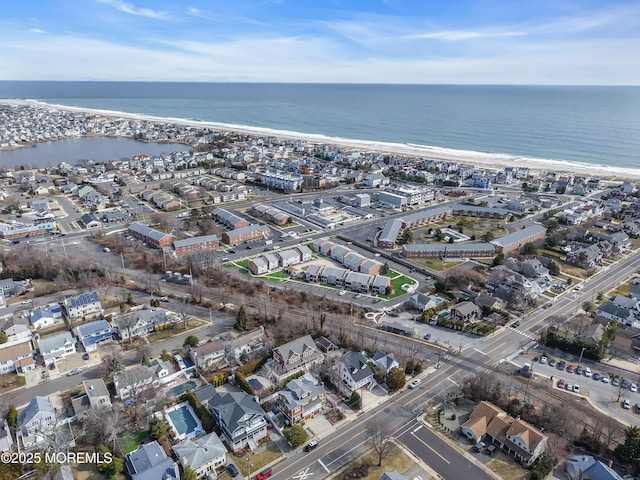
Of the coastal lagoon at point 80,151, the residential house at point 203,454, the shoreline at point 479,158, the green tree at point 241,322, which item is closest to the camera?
the residential house at point 203,454

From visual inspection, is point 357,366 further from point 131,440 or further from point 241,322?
point 131,440

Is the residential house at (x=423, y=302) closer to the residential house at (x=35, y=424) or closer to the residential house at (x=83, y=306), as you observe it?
the residential house at (x=35, y=424)

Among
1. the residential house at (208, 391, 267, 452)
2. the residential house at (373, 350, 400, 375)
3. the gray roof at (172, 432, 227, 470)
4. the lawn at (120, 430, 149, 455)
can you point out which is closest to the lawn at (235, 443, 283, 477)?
the residential house at (208, 391, 267, 452)

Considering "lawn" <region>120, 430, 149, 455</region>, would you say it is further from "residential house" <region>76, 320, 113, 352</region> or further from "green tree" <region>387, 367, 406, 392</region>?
"green tree" <region>387, 367, 406, 392</region>

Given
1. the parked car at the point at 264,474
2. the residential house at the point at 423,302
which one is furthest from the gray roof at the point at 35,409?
the residential house at the point at 423,302

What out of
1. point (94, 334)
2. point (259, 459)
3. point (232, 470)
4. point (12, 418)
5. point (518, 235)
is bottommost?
point (259, 459)

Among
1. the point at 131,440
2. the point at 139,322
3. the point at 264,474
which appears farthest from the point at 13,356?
the point at 264,474
